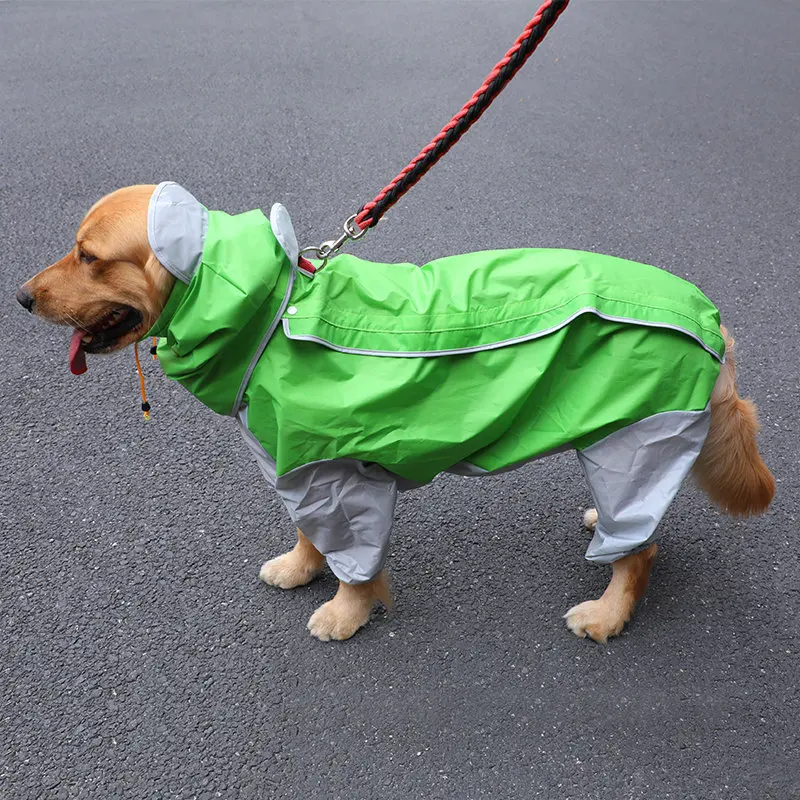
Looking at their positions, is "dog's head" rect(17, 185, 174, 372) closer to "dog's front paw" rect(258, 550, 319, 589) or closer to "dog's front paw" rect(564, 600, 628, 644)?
"dog's front paw" rect(258, 550, 319, 589)

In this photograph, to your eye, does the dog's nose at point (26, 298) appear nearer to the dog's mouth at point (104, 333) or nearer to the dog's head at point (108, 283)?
the dog's head at point (108, 283)

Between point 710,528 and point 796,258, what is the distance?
85.9 inches

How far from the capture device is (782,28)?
7.44 meters

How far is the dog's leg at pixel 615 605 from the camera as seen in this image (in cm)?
270

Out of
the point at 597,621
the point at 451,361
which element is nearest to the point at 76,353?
the point at 451,361

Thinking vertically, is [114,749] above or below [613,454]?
below

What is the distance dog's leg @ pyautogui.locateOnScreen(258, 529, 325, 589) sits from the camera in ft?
9.39

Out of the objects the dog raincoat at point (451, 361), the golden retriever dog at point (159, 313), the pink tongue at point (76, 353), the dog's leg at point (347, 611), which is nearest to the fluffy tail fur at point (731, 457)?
the golden retriever dog at point (159, 313)

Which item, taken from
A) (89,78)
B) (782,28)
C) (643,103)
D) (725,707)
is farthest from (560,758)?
(782,28)

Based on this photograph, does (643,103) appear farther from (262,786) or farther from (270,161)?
(262,786)

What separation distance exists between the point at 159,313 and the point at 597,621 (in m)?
1.64

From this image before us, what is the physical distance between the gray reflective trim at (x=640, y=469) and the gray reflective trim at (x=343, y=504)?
0.60m

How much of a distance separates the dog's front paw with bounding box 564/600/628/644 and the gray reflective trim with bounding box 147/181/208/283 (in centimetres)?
162

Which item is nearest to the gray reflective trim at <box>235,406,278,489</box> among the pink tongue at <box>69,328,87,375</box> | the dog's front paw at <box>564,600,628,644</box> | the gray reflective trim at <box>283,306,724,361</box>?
the gray reflective trim at <box>283,306,724,361</box>
